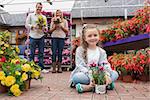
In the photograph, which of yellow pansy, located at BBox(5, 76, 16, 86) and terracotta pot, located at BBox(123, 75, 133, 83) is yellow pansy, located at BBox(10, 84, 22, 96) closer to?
yellow pansy, located at BBox(5, 76, 16, 86)

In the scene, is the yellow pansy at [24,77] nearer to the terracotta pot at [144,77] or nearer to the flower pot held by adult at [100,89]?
the flower pot held by adult at [100,89]

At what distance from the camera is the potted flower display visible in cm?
279

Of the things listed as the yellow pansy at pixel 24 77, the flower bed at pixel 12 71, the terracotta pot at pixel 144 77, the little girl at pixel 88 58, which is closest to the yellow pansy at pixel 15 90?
the flower bed at pixel 12 71

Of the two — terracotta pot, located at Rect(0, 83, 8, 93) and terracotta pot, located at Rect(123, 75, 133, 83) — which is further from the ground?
terracotta pot, located at Rect(0, 83, 8, 93)

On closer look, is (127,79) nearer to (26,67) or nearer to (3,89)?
(26,67)

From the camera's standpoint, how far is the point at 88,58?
314 centimetres

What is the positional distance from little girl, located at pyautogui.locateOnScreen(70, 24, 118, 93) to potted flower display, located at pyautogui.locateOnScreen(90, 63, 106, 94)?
10 cm

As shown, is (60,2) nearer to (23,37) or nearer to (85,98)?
(23,37)

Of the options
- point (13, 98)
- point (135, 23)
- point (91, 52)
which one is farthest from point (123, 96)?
point (135, 23)

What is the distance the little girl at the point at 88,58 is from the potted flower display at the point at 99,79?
0.33ft

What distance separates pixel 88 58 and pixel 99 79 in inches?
15.4

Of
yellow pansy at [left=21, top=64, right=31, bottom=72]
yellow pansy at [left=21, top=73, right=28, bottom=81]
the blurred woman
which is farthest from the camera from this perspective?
the blurred woman

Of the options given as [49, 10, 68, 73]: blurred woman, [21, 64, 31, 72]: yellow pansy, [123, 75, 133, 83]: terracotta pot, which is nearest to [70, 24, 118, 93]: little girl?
[21, 64, 31, 72]: yellow pansy

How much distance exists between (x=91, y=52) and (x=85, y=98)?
0.78m
